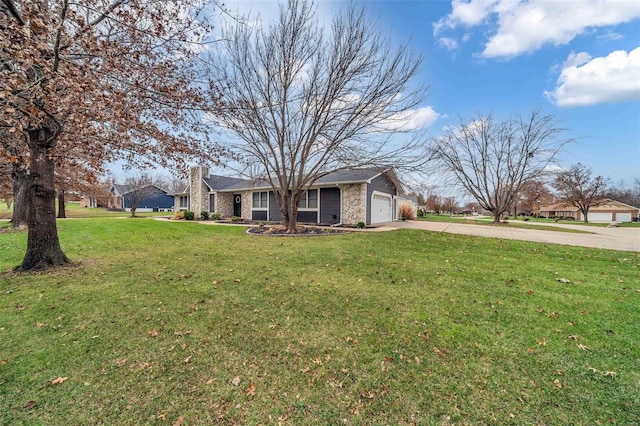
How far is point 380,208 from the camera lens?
19562 mm

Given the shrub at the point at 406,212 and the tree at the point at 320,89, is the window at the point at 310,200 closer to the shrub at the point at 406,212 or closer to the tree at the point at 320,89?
the tree at the point at 320,89

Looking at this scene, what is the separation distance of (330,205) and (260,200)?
22.5 ft

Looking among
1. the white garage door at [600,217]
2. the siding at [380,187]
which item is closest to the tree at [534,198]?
the white garage door at [600,217]

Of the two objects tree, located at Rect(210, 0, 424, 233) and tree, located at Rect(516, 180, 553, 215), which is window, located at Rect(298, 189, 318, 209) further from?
tree, located at Rect(516, 180, 553, 215)

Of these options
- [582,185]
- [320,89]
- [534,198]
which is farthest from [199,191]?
[534,198]

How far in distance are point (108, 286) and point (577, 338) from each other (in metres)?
7.40

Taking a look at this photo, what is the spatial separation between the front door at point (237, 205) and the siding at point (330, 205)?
9293 millimetres

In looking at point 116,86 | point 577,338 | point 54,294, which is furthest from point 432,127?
point 54,294

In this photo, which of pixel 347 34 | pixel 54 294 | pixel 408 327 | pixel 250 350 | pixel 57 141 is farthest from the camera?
pixel 347 34

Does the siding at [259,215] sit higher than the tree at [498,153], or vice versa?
the tree at [498,153]

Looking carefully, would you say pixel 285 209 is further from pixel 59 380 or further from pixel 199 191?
pixel 199 191

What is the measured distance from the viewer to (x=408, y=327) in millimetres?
3334

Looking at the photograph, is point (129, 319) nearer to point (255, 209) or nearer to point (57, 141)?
point (57, 141)

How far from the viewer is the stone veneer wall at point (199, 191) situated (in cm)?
2470
